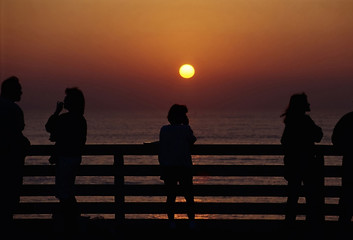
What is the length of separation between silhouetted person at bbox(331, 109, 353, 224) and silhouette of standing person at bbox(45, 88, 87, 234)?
341 centimetres

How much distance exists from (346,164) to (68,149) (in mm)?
3638

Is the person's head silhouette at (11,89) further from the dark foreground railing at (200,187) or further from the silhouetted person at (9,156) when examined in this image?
the dark foreground railing at (200,187)

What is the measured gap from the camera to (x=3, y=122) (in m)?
6.73

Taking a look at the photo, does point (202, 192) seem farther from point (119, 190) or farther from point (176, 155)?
point (119, 190)

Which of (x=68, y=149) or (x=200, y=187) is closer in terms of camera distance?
(x=68, y=149)

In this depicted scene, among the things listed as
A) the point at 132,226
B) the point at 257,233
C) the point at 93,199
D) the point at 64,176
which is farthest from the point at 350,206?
the point at 93,199

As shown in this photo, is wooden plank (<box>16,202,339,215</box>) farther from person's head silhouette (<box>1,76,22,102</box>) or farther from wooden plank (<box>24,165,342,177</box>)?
person's head silhouette (<box>1,76,22,102</box>)

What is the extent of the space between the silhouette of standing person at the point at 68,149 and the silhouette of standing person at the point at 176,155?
1266 millimetres

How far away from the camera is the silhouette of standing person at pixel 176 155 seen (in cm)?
805

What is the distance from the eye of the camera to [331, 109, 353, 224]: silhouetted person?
7.11 meters

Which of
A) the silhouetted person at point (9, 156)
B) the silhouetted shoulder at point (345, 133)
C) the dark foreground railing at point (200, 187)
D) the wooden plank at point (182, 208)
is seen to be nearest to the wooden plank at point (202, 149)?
the dark foreground railing at point (200, 187)

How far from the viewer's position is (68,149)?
24.0 feet

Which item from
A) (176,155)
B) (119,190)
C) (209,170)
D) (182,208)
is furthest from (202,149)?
(119,190)

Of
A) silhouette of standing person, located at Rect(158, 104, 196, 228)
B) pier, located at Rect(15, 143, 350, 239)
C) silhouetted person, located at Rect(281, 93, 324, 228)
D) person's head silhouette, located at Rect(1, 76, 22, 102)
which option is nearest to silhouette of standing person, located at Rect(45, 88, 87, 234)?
person's head silhouette, located at Rect(1, 76, 22, 102)
